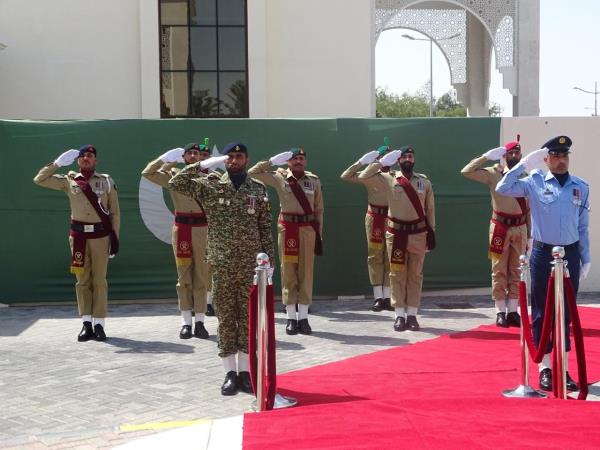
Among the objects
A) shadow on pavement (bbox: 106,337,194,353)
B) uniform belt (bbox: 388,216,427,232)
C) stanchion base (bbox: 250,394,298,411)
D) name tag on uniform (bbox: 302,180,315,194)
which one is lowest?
shadow on pavement (bbox: 106,337,194,353)

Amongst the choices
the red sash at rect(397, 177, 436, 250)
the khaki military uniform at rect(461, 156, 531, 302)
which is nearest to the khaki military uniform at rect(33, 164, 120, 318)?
the red sash at rect(397, 177, 436, 250)

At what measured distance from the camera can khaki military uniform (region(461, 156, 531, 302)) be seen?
857 centimetres

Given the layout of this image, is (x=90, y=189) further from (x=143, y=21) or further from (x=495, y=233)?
(x=143, y=21)

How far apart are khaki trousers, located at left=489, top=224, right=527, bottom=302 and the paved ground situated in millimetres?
521

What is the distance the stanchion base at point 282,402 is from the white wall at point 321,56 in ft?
30.1

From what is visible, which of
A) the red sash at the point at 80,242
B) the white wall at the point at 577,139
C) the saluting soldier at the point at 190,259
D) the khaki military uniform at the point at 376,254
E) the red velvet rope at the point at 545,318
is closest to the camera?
the red velvet rope at the point at 545,318

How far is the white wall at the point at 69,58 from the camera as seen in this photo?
13.9m

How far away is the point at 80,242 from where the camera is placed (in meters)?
8.17

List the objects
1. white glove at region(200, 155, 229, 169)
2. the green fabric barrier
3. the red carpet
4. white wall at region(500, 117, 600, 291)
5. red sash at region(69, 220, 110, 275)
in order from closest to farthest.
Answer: the red carpet
white glove at region(200, 155, 229, 169)
red sash at region(69, 220, 110, 275)
the green fabric barrier
white wall at region(500, 117, 600, 291)

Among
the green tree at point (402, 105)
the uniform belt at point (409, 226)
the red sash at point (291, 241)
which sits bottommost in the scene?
the red sash at point (291, 241)

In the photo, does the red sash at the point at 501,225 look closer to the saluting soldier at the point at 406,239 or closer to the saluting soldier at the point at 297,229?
the saluting soldier at the point at 406,239

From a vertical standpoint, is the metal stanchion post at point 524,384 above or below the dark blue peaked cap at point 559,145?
below

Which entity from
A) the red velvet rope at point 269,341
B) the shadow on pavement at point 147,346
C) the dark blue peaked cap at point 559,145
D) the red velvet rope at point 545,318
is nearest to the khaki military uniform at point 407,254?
the shadow on pavement at point 147,346

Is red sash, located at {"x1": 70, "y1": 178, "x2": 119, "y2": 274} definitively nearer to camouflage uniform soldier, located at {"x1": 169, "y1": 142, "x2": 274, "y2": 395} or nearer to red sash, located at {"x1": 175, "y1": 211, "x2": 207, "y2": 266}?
red sash, located at {"x1": 175, "y1": 211, "x2": 207, "y2": 266}
